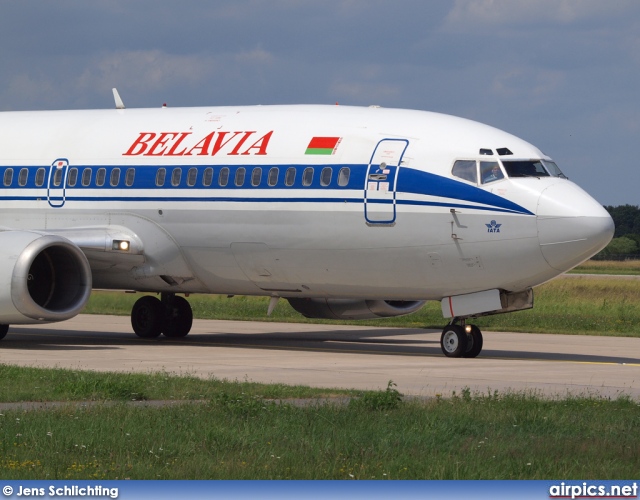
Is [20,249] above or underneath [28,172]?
underneath

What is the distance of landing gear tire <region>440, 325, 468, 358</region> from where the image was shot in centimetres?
2347

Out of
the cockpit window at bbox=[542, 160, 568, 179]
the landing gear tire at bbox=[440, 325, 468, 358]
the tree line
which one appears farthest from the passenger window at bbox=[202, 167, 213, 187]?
the tree line

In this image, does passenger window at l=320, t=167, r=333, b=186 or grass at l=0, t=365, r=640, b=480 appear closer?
grass at l=0, t=365, r=640, b=480

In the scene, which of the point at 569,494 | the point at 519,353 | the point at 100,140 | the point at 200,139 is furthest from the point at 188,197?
the point at 569,494

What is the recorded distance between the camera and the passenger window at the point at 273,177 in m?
24.5

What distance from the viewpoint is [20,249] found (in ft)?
79.0

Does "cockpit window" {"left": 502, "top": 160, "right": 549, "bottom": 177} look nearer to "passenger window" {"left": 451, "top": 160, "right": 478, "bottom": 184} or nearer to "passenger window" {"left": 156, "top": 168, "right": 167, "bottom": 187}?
"passenger window" {"left": 451, "top": 160, "right": 478, "bottom": 184}

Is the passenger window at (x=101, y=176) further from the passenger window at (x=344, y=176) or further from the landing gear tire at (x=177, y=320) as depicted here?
the passenger window at (x=344, y=176)

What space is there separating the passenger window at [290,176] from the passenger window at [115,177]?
4070 mm

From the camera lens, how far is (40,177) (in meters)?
27.3

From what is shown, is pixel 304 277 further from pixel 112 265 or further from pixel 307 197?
pixel 112 265

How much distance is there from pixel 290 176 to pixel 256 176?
789 mm

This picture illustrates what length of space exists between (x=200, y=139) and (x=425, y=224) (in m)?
5.62

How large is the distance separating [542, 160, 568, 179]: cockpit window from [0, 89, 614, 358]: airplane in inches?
1.5
